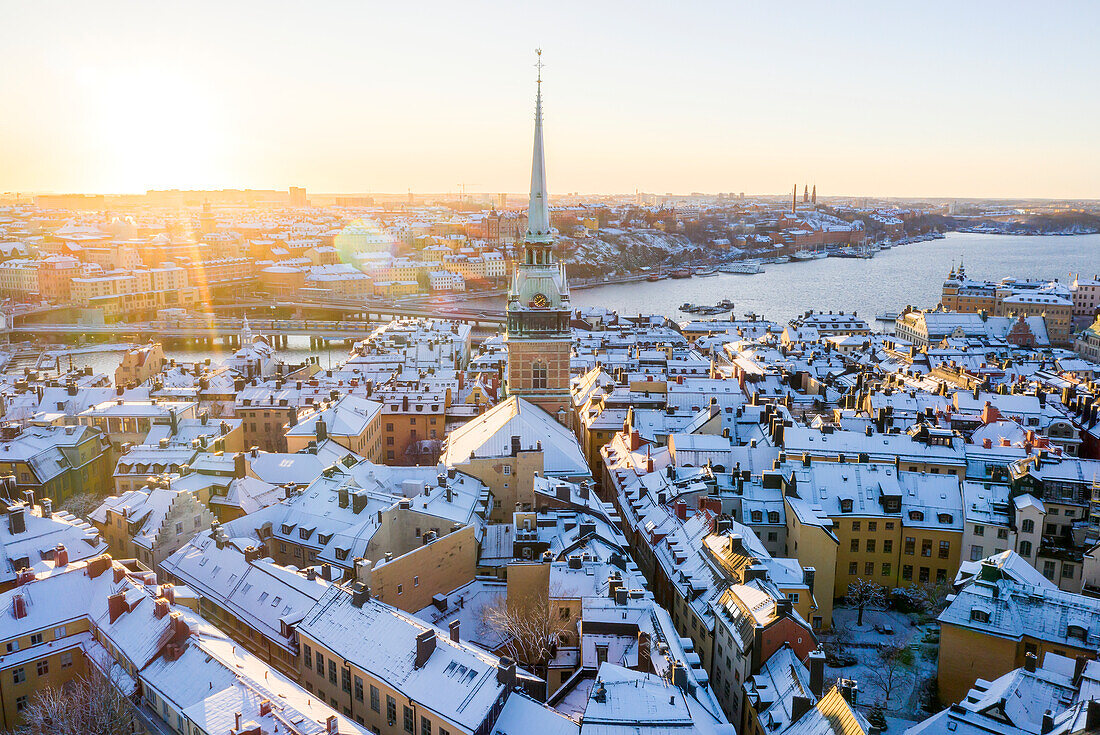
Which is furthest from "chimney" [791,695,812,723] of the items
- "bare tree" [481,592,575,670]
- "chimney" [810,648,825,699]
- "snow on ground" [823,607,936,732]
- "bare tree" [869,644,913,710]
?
"bare tree" [869,644,913,710]

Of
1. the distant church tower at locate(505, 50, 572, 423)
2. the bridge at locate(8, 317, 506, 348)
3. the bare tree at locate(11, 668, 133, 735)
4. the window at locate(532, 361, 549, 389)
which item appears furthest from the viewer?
the bridge at locate(8, 317, 506, 348)

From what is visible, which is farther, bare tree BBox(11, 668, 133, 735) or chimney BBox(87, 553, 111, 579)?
chimney BBox(87, 553, 111, 579)

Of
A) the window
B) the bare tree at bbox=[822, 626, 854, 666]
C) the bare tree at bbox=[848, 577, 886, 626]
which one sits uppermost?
the window

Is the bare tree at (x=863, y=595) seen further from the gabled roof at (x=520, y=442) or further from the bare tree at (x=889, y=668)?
the gabled roof at (x=520, y=442)

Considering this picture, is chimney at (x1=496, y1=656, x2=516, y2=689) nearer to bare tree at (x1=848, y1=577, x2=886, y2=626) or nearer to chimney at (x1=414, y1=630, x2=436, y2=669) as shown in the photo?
chimney at (x1=414, y1=630, x2=436, y2=669)

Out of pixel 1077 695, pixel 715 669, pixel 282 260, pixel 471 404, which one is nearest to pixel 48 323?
pixel 282 260

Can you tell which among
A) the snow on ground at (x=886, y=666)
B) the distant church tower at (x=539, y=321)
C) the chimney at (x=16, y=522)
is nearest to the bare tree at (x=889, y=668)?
the snow on ground at (x=886, y=666)

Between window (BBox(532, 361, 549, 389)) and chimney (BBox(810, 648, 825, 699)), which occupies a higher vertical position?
window (BBox(532, 361, 549, 389))
